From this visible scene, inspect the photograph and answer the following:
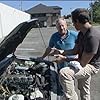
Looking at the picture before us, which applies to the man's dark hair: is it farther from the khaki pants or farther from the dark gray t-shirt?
the khaki pants

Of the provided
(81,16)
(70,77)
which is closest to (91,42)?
(81,16)

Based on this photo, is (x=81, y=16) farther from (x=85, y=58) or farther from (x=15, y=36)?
(x=15, y=36)

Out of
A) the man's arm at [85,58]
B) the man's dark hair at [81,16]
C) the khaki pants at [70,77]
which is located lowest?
the khaki pants at [70,77]

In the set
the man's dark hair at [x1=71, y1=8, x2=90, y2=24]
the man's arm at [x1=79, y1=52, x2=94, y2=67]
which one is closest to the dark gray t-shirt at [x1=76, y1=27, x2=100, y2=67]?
the man's arm at [x1=79, y1=52, x2=94, y2=67]

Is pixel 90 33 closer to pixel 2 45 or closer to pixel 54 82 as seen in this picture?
pixel 54 82

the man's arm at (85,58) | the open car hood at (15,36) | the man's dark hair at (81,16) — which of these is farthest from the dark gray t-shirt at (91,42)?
the open car hood at (15,36)

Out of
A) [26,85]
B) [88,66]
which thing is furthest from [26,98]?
[88,66]

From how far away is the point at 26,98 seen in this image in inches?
164

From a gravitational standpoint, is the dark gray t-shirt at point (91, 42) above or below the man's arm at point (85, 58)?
above

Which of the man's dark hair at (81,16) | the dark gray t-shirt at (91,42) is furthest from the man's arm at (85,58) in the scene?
the man's dark hair at (81,16)

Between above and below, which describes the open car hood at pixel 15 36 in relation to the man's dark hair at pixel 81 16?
below

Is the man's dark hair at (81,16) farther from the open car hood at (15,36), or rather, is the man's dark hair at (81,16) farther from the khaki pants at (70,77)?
the khaki pants at (70,77)

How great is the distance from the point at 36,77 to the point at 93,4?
99851 millimetres

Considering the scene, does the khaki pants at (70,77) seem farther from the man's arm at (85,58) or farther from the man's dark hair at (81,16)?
the man's dark hair at (81,16)
